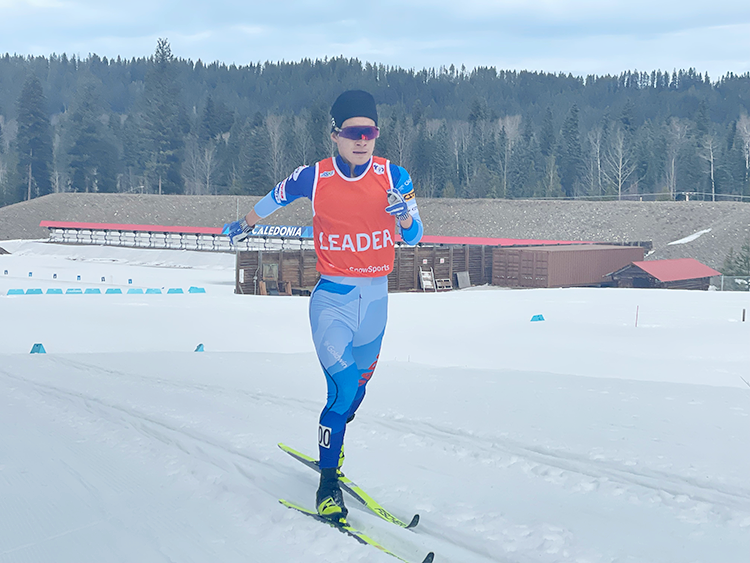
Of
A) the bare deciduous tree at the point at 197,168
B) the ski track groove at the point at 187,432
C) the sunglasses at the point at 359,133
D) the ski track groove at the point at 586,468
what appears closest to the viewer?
the ski track groove at the point at 586,468

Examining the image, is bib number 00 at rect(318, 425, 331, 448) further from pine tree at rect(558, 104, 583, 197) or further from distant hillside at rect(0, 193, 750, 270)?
pine tree at rect(558, 104, 583, 197)

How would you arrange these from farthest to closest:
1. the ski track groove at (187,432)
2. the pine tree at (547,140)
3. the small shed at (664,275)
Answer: the pine tree at (547,140), the small shed at (664,275), the ski track groove at (187,432)

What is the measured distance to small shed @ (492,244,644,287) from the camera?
34844 millimetres

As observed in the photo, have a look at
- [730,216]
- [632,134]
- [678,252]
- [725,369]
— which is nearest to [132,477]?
[725,369]

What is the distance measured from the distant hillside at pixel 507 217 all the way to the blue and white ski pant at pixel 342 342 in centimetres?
5181

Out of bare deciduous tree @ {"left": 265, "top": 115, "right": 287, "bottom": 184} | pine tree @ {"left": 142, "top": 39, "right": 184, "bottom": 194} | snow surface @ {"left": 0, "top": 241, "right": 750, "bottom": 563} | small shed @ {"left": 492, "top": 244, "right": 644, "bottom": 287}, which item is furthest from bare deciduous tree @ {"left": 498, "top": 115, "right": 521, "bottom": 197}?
snow surface @ {"left": 0, "top": 241, "right": 750, "bottom": 563}

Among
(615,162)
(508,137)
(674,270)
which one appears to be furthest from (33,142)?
(674,270)

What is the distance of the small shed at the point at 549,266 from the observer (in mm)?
34844

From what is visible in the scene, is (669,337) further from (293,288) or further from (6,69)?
(6,69)

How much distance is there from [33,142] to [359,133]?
365 feet

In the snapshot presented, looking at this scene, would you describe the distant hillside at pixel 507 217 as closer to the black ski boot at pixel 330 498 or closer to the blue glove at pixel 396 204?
the blue glove at pixel 396 204

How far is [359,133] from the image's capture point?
4.58 metres

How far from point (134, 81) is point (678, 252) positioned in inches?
6724

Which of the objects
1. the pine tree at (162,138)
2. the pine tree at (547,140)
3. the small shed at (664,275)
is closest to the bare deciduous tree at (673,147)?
the pine tree at (547,140)
